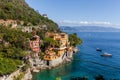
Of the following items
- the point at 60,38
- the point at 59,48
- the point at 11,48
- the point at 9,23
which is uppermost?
the point at 9,23

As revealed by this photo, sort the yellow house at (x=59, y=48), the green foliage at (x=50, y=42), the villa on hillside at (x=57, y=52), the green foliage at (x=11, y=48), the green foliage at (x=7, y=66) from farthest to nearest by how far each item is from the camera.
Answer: the green foliage at (x=50, y=42) < the yellow house at (x=59, y=48) < the villa on hillside at (x=57, y=52) < the green foliage at (x=11, y=48) < the green foliage at (x=7, y=66)

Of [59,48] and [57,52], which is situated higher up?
[59,48]

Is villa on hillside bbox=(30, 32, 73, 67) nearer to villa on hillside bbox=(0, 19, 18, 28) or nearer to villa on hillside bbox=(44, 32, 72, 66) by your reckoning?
villa on hillside bbox=(44, 32, 72, 66)

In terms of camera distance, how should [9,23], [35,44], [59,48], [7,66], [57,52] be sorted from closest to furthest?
[7,66] → [35,44] → [57,52] → [59,48] → [9,23]

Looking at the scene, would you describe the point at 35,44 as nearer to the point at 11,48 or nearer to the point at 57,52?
the point at 57,52

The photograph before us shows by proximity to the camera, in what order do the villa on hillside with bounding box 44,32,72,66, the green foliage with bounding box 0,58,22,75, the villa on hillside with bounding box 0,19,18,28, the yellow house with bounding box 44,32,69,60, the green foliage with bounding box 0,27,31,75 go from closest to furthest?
the green foliage with bounding box 0,58,22,75 → the green foliage with bounding box 0,27,31,75 → the villa on hillside with bounding box 44,32,72,66 → the yellow house with bounding box 44,32,69,60 → the villa on hillside with bounding box 0,19,18,28

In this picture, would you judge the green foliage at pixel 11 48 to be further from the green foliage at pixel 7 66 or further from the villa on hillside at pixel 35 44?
the villa on hillside at pixel 35 44

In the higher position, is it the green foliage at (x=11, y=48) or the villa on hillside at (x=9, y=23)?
the villa on hillside at (x=9, y=23)

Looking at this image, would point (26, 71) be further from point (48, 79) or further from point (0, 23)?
point (0, 23)

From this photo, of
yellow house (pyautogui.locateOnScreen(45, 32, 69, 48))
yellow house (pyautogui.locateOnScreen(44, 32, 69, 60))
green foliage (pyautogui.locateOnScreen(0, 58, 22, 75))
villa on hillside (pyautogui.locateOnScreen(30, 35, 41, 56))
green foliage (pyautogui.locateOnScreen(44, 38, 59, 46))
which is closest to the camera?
green foliage (pyautogui.locateOnScreen(0, 58, 22, 75))

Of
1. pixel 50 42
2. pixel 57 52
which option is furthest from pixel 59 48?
pixel 50 42

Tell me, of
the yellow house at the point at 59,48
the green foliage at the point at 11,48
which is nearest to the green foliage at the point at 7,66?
the green foliage at the point at 11,48

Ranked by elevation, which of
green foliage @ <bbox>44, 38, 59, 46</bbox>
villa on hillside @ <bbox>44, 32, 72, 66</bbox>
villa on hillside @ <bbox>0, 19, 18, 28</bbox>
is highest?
villa on hillside @ <bbox>0, 19, 18, 28</bbox>

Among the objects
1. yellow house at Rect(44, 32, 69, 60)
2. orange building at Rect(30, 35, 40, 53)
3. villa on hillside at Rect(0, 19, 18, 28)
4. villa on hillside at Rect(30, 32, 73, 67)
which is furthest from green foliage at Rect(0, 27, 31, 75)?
yellow house at Rect(44, 32, 69, 60)
